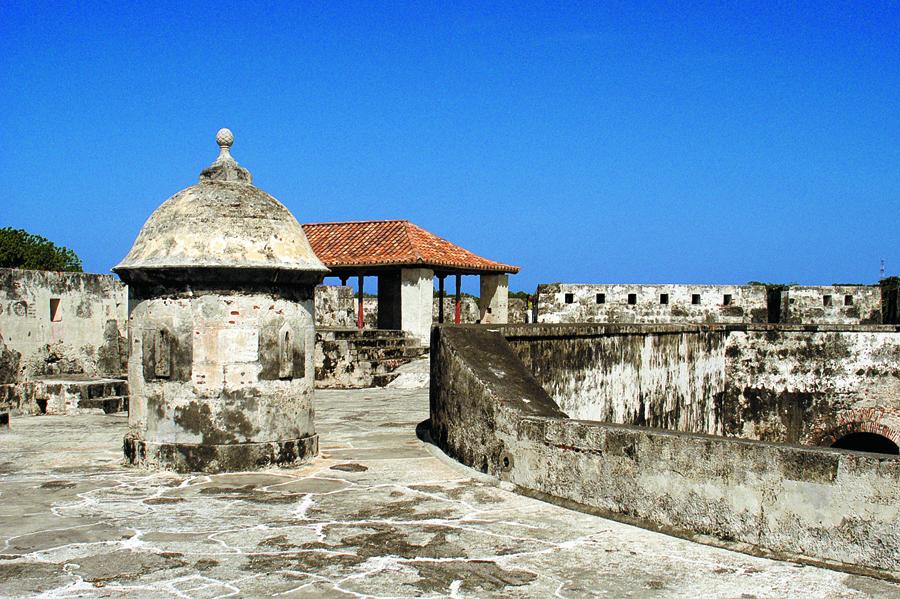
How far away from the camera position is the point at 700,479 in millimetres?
4262

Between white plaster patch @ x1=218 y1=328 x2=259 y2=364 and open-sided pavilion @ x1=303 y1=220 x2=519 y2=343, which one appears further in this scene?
open-sided pavilion @ x1=303 y1=220 x2=519 y2=343

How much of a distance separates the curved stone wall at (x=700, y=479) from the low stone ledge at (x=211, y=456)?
1234 mm

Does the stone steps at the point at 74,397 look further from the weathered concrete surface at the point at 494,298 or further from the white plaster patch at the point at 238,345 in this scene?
the weathered concrete surface at the point at 494,298

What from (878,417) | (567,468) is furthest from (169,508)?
(878,417)

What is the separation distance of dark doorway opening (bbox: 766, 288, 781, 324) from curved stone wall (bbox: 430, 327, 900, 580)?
1659cm

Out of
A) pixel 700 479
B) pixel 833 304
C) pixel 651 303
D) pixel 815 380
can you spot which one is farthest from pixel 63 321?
pixel 833 304

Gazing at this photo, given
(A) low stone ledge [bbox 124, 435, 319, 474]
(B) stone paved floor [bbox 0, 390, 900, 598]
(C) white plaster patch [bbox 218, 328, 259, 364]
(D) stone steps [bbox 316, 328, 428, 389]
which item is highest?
(C) white plaster patch [bbox 218, 328, 259, 364]

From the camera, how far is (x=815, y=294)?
810 inches

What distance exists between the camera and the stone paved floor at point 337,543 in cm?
349

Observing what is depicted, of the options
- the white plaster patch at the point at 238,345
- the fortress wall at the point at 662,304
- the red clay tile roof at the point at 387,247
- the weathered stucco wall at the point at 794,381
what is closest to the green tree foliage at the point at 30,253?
the red clay tile roof at the point at 387,247

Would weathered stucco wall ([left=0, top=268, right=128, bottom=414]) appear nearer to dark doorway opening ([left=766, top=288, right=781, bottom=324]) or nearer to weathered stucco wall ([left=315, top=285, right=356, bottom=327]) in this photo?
weathered stucco wall ([left=315, top=285, right=356, bottom=327])

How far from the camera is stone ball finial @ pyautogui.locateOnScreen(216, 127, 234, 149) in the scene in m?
6.60

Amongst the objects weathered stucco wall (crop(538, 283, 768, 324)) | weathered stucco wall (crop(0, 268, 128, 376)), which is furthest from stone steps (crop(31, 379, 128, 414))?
weathered stucco wall (crop(538, 283, 768, 324))

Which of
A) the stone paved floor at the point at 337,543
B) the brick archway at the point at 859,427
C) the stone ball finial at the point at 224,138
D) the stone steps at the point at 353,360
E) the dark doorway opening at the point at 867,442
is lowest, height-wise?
the dark doorway opening at the point at 867,442
